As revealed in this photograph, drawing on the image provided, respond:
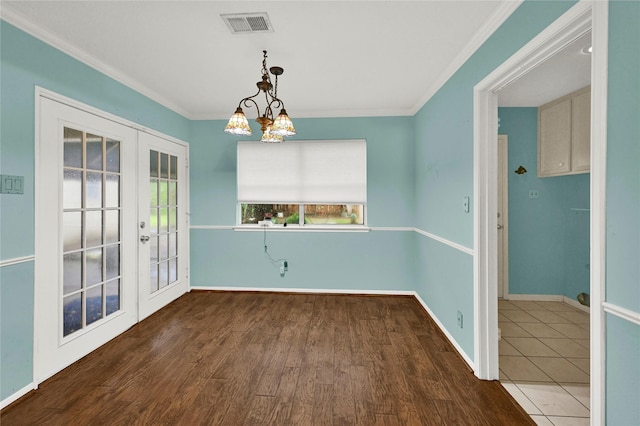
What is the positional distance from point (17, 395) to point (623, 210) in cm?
357

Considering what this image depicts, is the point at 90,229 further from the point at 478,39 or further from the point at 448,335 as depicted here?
the point at 478,39

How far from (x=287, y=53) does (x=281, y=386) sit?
2650mm

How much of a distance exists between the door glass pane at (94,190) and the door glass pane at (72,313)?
0.79 meters

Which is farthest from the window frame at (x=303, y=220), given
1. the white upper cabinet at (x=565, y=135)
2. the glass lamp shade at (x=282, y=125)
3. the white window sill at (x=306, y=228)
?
the white upper cabinet at (x=565, y=135)

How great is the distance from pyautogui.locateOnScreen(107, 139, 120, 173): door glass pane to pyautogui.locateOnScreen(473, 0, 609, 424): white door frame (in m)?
3.27

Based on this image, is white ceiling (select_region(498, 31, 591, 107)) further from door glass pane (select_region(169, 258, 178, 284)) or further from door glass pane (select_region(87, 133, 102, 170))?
door glass pane (select_region(169, 258, 178, 284))

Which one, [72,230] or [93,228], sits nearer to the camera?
[72,230]

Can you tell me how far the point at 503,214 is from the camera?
3.92 meters

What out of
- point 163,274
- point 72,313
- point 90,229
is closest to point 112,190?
point 90,229

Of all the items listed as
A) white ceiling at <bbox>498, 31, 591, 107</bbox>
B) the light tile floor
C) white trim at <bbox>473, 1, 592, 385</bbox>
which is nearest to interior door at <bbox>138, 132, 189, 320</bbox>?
white trim at <bbox>473, 1, 592, 385</bbox>

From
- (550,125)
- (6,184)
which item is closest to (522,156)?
(550,125)

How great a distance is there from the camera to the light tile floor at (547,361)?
189 centimetres

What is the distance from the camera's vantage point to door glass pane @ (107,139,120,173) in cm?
280

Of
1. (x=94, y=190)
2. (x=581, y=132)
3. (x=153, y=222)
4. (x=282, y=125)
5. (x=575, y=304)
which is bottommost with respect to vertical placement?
(x=575, y=304)
